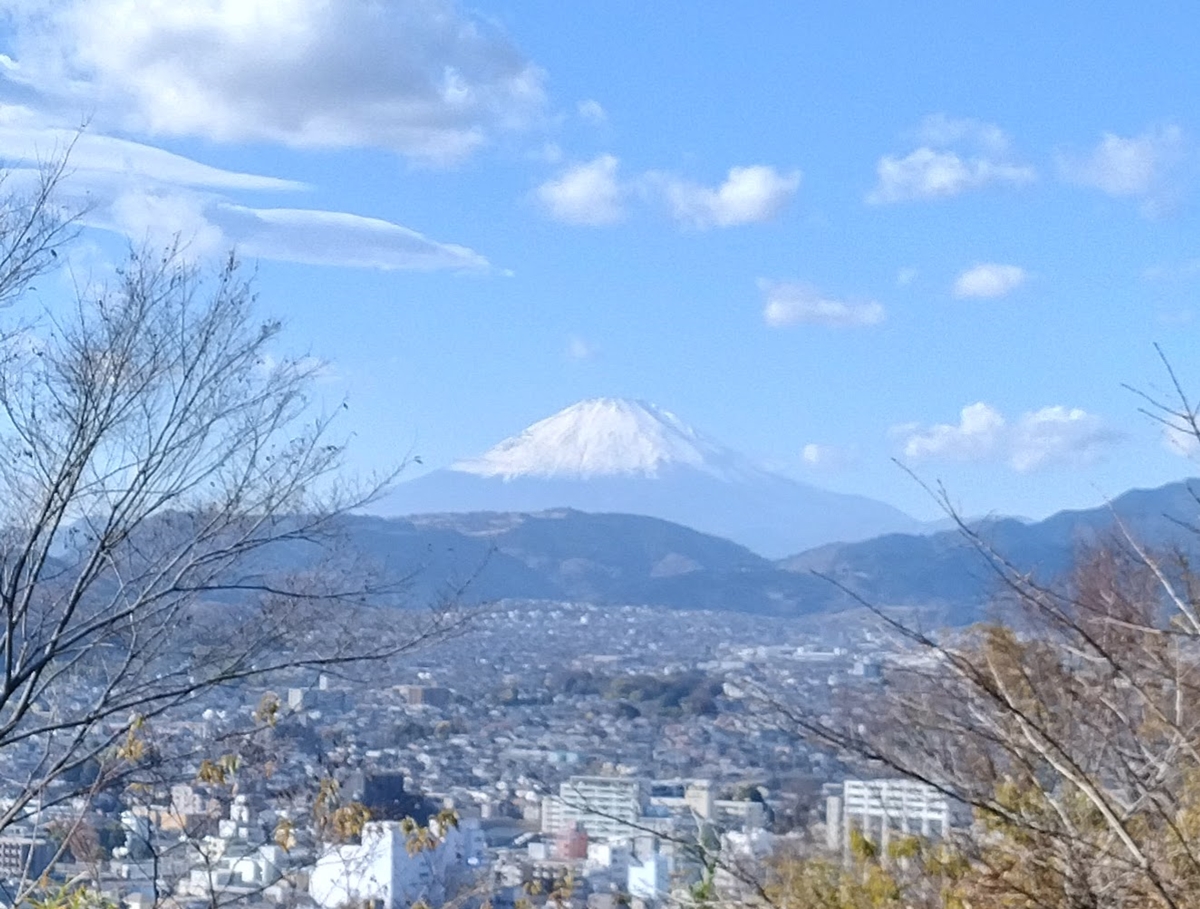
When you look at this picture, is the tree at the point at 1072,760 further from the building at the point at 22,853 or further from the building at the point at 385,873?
the building at the point at 22,853

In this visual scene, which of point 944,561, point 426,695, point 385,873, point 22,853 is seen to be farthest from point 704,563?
point 22,853

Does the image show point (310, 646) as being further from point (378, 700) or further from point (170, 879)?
point (378, 700)

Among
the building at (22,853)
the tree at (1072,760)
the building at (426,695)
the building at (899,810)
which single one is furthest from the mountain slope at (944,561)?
the building at (22,853)

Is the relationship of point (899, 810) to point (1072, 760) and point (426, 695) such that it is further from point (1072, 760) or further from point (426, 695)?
point (426, 695)

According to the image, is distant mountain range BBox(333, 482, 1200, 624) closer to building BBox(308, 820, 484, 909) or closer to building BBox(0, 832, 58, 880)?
building BBox(308, 820, 484, 909)

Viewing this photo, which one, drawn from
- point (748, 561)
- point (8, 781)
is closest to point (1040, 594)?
point (8, 781)

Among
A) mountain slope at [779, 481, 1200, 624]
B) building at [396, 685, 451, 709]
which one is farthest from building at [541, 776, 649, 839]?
mountain slope at [779, 481, 1200, 624]

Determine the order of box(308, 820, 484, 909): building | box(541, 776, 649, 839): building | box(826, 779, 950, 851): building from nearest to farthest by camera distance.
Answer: box(541, 776, 649, 839): building
box(826, 779, 950, 851): building
box(308, 820, 484, 909): building
